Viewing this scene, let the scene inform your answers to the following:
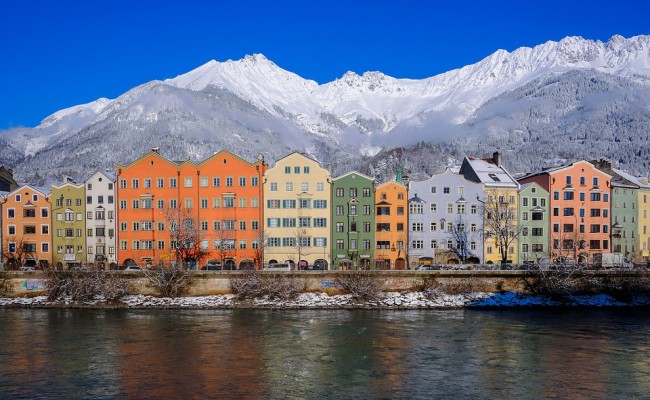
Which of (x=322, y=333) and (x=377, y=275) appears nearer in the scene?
(x=322, y=333)

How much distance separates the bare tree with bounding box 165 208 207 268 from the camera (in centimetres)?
7894

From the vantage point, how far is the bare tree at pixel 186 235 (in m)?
78.9

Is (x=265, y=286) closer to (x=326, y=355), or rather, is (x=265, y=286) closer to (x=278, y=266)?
(x=278, y=266)

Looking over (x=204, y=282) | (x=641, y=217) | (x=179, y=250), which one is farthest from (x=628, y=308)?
(x=179, y=250)

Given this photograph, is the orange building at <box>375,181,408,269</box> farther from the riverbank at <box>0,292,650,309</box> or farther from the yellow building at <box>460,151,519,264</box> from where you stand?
the riverbank at <box>0,292,650,309</box>

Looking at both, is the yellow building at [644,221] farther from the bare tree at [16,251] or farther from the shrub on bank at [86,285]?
the bare tree at [16,251]

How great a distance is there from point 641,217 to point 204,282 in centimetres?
6266

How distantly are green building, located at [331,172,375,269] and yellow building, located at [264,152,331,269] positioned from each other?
45.8 inches

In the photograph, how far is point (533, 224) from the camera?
285 ft

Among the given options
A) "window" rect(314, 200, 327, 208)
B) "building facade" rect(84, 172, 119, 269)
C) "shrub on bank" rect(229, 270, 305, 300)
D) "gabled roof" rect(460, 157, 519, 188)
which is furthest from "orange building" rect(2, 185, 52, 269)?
"gabled roof" rect(460, 157, 519, 188)

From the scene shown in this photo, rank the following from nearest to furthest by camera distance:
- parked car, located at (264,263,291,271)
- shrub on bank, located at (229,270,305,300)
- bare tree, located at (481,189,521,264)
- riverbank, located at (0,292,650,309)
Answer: riverbank, located at (0,292,650,309)
shrub on bank, located at (229,270,305,300)
parked car, located at (264,263,291,271)
bare tree, located at (481,189,521,264)

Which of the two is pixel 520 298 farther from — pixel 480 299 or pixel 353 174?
pixel 353 174

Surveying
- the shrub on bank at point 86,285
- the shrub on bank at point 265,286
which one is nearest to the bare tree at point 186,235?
the shrub on bank at point 86,285

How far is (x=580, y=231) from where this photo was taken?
289ft
